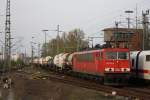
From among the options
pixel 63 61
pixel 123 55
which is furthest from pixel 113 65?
pixel 63 61

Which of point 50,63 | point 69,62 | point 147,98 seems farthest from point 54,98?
point 50,63

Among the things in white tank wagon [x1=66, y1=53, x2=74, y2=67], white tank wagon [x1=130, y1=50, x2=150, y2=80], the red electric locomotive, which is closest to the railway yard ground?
the red electric locomotive

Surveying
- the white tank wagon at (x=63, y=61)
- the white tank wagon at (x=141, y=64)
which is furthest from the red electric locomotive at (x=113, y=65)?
the white tank wagon at (x=63, y=61)

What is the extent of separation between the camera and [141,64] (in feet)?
106

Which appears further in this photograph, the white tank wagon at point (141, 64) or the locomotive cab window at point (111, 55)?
the locomotive cab window at point (111, 55)

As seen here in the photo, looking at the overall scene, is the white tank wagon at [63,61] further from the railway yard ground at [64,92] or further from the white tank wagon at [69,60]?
the railway yard ground at [64,92]

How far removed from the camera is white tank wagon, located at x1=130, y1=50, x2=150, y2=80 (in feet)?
101

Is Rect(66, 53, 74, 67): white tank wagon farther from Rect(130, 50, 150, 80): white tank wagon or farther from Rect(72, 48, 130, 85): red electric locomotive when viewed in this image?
Rect(72, 48, 130, 85): red electric locomotive

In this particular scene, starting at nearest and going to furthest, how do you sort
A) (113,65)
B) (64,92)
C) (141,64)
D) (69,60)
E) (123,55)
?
(64,92) < (113,65) < (123,55) < (141,64) < (69,60)

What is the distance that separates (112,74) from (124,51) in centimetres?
217

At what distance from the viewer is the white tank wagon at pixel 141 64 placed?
30.8 meters

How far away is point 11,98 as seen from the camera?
886 inches

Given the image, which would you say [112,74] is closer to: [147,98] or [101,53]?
[101,53]

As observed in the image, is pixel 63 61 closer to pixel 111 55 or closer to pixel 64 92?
pixel 111 55
